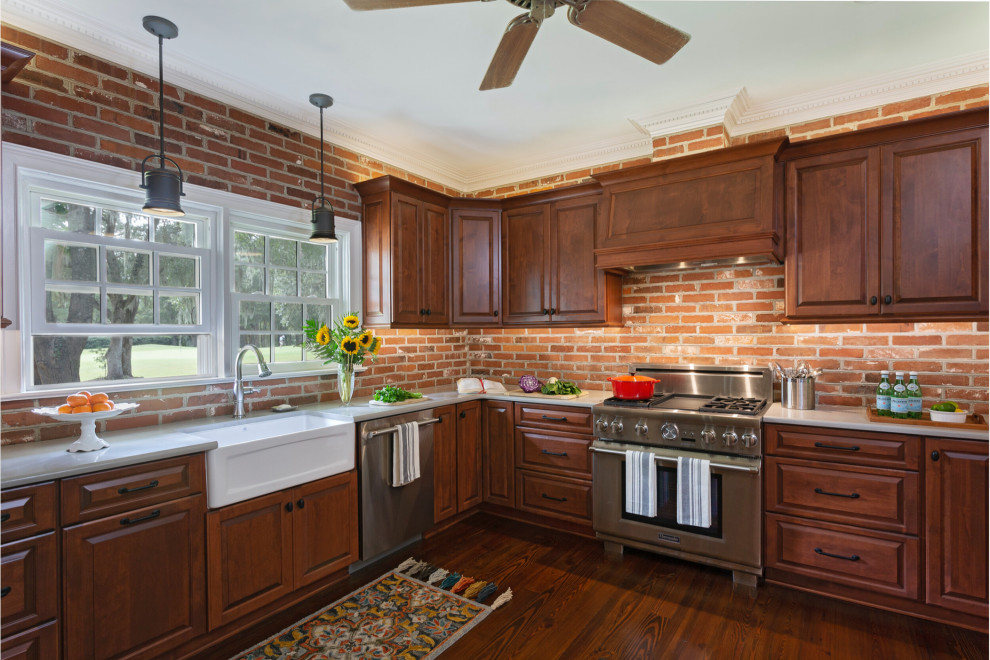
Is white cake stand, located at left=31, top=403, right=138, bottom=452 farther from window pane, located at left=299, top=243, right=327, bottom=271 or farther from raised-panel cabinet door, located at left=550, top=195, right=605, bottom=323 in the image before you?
raised-panel cabinet door, located at left=550, top=195, right=605, bottom=323

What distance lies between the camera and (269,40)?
2.44m

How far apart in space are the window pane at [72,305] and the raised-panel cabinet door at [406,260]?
1608 millimetres

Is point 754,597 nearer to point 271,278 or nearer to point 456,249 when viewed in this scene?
point 456,249

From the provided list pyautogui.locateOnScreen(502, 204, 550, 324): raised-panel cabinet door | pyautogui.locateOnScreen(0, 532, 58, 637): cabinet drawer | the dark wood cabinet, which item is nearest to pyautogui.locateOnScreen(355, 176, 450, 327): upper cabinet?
the dark wood cabinet

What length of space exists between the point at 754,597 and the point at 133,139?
12.7ft

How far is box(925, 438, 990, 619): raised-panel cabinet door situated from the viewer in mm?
2213

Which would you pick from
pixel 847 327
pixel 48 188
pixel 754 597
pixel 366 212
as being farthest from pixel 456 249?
pixel 754 597

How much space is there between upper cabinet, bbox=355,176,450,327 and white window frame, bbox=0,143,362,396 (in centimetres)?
31

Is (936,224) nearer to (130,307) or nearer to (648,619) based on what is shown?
(648,619)

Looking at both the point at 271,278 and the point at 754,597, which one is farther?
the point at 271,278

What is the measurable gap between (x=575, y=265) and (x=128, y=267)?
2685mm

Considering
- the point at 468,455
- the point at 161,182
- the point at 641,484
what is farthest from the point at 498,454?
the point at 161,182

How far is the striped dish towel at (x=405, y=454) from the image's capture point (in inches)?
117

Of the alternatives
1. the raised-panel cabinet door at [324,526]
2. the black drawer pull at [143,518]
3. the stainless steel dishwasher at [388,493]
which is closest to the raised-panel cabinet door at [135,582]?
the black drawer pull at [143,518]
